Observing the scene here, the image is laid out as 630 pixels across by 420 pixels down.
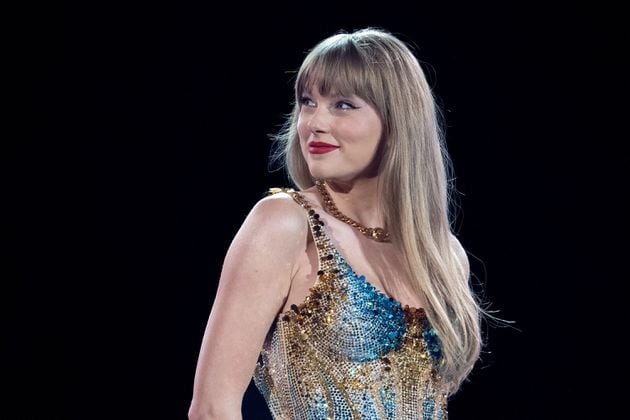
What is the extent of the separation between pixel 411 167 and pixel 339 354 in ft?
1.64

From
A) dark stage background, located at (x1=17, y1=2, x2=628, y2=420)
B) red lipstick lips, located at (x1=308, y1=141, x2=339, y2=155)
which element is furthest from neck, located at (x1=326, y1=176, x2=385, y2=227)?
dark stage background, located at (x1=17, y1=2, x2=628, y2=420)

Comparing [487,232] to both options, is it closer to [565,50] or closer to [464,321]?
[565,50]

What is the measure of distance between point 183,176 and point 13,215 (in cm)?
58

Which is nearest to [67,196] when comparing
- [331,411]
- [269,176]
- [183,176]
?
[183,176]

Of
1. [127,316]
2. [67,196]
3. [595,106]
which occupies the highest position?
[595,106]

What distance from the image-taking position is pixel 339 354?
79.1 inches

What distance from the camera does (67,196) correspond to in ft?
9.70

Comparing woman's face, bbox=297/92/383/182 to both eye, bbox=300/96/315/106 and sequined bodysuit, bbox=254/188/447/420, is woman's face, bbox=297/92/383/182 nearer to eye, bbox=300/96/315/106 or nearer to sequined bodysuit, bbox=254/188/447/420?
eye, bbox=300/96/315/106

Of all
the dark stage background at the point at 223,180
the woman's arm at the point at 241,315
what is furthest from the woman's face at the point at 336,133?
the dark stage background at the point at 223,180

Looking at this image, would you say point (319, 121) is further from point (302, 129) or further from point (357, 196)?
point (357, 196)

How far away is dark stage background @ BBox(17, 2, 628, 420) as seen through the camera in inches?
115

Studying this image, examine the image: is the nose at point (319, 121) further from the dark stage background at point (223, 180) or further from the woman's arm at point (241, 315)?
the dark stage background at point (223, 180)

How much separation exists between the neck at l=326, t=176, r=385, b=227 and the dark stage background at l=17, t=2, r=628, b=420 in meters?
0.97

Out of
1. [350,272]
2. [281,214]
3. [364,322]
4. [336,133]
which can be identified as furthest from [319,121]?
[364,322]
